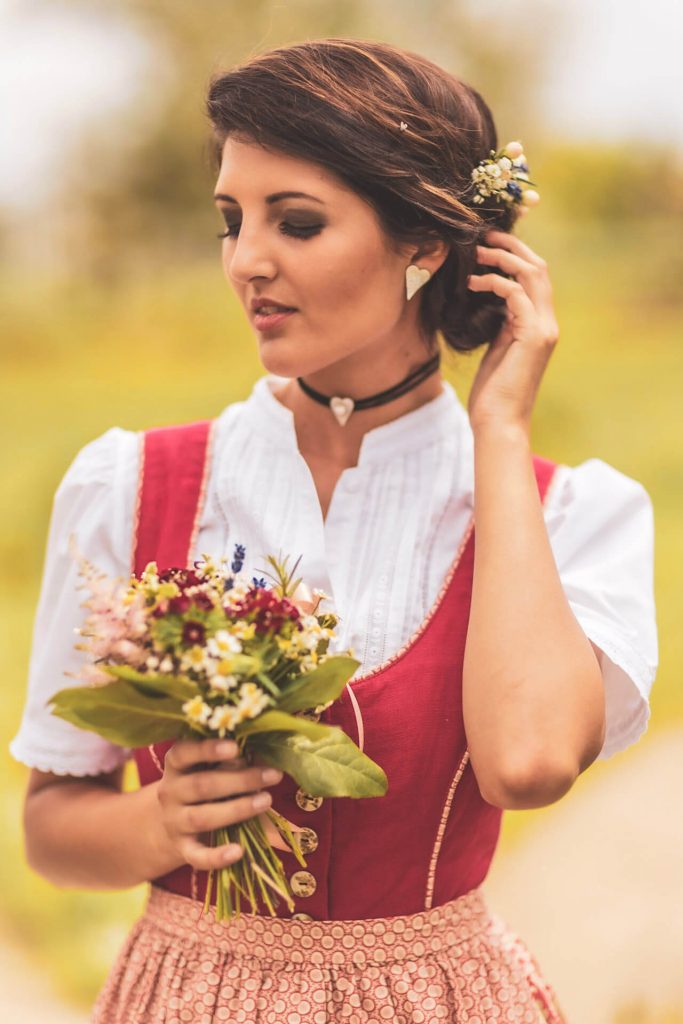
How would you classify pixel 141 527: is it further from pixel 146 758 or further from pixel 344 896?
pixel 344 896

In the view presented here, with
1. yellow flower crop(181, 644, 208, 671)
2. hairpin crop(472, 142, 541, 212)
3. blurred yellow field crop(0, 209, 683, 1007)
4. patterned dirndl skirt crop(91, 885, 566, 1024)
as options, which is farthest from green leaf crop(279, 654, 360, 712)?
blurred yellow field crop(0, 209, 683, 1007)

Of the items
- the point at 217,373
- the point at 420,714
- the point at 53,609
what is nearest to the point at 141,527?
the point at 53,609

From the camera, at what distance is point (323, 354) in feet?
4.89

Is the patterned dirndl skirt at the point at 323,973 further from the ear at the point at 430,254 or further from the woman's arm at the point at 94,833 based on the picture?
the ear at the point at 430,254

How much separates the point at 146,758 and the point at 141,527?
302mm

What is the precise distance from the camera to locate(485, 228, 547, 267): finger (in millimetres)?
1594

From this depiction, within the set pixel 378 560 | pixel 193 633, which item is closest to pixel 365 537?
pixel 378 560

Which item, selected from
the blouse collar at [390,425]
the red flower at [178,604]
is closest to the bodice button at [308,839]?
the red flower at [178,604]

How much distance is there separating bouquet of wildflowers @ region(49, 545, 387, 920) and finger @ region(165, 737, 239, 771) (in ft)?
0.03

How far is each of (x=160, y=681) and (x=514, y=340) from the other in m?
0.70

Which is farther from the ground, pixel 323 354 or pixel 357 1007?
pixel 323 354

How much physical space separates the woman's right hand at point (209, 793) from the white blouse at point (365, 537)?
26 centimetres

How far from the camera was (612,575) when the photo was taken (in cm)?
149

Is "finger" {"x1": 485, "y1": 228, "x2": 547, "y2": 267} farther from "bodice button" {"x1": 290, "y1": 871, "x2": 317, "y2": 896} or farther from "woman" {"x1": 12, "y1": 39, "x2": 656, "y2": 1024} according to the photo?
"bodice button" {"x1": 290, "y1": 871, "x2": 317, "y2": 896}
